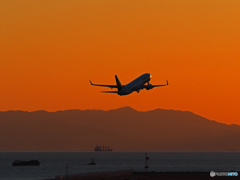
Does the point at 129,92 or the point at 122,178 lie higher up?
the point at 129,92

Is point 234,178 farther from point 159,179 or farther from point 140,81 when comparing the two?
point 140,81

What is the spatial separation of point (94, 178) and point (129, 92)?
30829mm

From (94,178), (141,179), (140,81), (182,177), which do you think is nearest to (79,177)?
(94,178)

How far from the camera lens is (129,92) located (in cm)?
18188

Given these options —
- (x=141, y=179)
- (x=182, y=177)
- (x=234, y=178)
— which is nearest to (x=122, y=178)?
(x=141, y=179)

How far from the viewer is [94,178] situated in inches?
6348

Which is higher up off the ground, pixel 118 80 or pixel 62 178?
pixel 118 80

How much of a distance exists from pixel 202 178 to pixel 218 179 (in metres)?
5.73

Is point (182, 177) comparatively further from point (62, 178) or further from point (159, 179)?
point (62, 178)

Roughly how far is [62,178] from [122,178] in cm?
1873

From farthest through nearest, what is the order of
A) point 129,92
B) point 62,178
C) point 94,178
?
point 129,92, point 94,178, point 62,178

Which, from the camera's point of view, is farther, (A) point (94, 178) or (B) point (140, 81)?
(B) point (140, 81)

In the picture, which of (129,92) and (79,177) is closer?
(79,177)

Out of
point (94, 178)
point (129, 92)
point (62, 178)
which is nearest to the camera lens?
point (62, 178)
